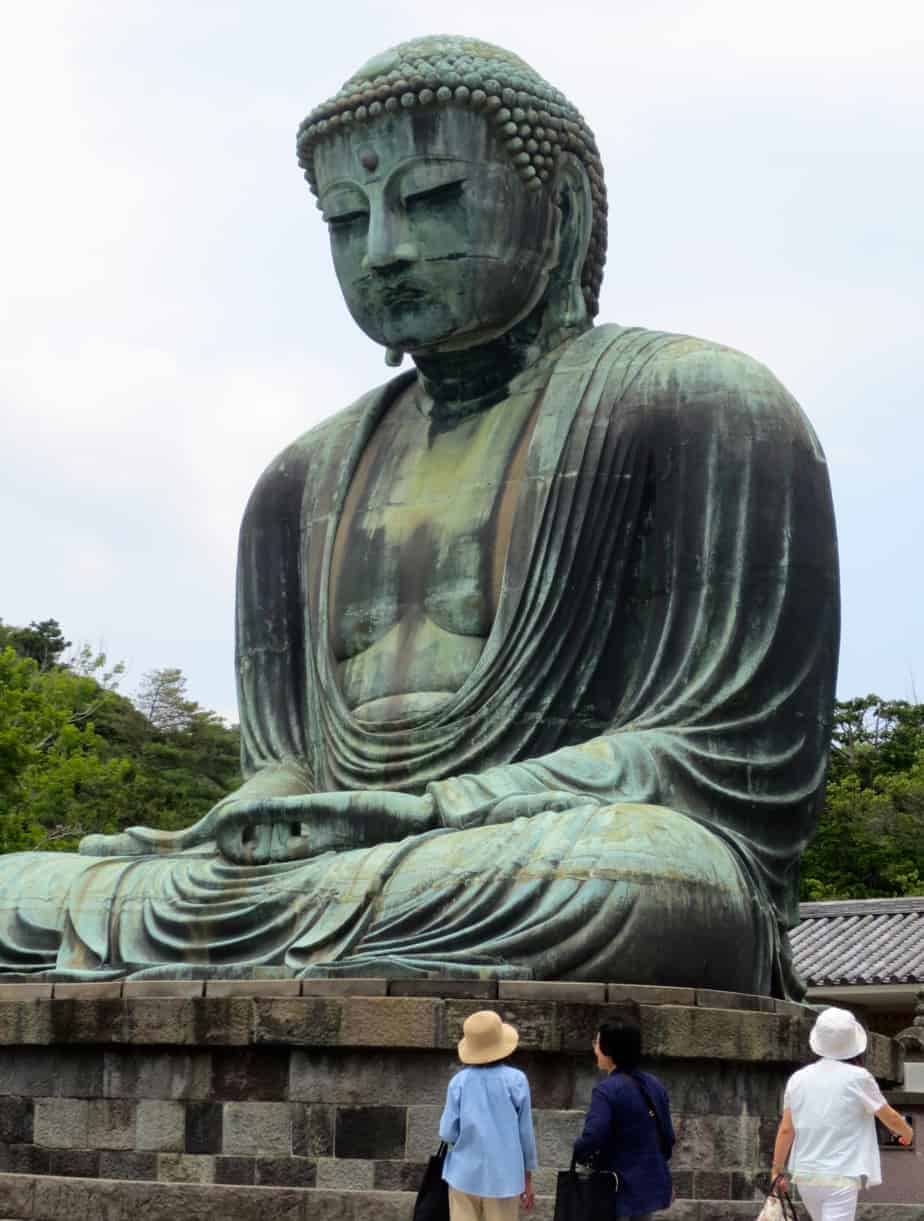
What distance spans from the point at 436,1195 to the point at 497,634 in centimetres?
391

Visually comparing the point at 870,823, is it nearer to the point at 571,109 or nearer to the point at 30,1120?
the point at 571,109

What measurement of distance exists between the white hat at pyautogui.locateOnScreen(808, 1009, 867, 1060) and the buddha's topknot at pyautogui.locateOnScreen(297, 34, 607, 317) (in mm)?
5373

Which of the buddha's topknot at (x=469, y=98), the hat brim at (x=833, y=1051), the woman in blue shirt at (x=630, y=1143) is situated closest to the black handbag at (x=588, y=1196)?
the woman in blue shirt at (x=630, y=1143)

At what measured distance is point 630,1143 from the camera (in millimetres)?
6824

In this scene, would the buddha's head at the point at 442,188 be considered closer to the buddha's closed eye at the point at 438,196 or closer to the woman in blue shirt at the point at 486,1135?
the buddha's closed eye at the point at 438,196

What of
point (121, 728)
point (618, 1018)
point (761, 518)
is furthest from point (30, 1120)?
point (121, 728)

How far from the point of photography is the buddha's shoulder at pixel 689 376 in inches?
426

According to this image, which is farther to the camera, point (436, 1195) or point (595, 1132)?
point (436, 1195)

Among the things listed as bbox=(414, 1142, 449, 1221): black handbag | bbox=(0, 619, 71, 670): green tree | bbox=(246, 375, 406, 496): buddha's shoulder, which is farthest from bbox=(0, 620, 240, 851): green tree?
bbox=(414, 1142, 449, 1221): black handbag

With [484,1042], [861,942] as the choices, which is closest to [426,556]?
[484,1042]

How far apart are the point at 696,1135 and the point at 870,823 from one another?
78.8 feet

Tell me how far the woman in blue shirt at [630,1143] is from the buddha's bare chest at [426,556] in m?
3.99

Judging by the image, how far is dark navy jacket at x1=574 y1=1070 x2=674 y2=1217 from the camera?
267 inches

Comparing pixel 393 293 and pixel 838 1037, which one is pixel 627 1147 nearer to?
pixel 838 1037
